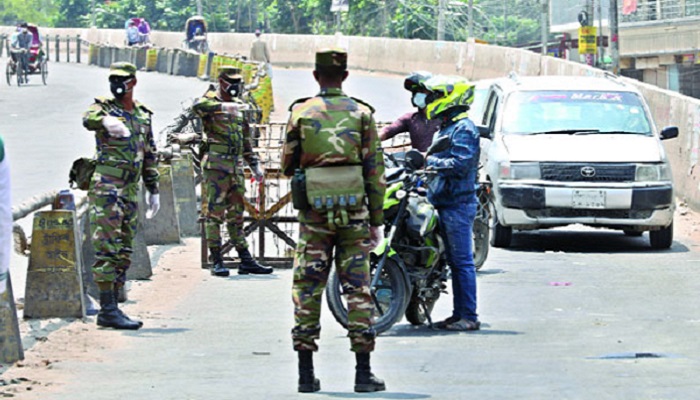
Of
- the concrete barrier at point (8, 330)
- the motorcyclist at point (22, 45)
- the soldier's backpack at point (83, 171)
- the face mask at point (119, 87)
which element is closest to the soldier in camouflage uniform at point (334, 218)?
the concrete barrier at point (8, 330)

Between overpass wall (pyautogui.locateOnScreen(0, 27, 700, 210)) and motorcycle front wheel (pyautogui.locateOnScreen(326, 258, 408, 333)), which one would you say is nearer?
motorcycle front wheel (pyautogui.locateOnScreen(326, 258, 408, 333))

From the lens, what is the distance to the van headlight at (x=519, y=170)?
1695 centimetres

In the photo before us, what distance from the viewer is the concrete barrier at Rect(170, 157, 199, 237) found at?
17688mm

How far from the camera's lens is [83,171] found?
11.6 meters

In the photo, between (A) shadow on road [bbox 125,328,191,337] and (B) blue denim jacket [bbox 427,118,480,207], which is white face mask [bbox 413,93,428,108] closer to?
(B) blue denim jacket [bbox 427,118,480,207]

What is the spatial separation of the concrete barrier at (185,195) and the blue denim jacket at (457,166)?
21.4ft

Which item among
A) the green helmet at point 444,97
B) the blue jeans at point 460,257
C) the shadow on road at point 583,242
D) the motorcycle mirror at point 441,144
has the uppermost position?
the green helmet at point 444,97

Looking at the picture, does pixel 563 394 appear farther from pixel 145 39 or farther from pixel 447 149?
pixel 145 39

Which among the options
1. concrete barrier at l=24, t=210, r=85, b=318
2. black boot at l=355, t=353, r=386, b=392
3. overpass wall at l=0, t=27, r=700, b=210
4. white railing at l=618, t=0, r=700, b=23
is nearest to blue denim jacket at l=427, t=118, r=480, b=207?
concrete barrier at l=24, t=210, r=85, b=318

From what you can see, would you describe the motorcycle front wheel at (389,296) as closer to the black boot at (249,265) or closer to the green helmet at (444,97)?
the green helmet at (444,97)

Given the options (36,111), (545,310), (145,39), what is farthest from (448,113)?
(145,39)

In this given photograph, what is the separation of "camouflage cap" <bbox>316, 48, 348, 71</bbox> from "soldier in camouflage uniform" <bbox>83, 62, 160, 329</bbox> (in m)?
3.10

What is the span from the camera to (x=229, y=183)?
14680 mm

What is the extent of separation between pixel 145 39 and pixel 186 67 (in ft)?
36.1
